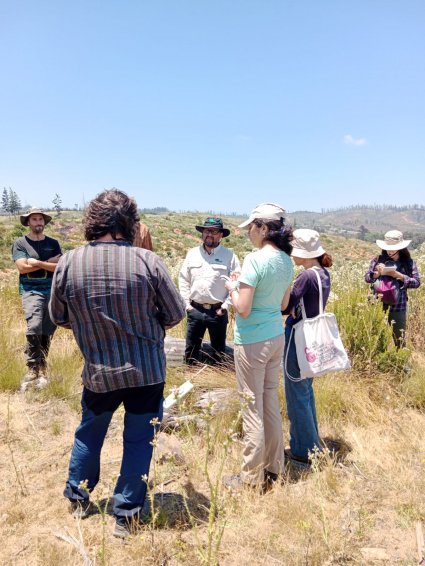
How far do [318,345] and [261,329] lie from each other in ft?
1.80

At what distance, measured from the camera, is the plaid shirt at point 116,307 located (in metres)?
2.20

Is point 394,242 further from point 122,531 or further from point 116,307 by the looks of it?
point 122,531

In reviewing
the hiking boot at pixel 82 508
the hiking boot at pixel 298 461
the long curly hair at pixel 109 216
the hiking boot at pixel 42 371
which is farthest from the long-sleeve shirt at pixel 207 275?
the hiking boot at pixel 82 508

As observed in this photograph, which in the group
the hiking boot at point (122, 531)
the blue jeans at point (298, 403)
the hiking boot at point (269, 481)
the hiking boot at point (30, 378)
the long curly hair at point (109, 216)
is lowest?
the hiking boot at point (269, 481)

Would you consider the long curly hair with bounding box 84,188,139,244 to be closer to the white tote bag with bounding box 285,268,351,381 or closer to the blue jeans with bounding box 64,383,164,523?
the blue jeans with bounding box 64,383,164,523

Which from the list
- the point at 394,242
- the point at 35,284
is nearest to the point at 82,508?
the point at 35,284

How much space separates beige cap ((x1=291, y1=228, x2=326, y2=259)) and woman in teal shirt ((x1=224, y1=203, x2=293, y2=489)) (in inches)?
9.2

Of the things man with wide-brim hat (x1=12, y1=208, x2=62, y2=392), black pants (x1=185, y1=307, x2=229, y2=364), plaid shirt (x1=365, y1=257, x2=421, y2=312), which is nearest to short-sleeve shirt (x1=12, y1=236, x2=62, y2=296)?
man with wide-brim hat (x1=12, y1=208, x2=62, y2=392)

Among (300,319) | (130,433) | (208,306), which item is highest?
(300,319)

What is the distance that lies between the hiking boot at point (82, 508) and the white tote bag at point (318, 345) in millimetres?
1678

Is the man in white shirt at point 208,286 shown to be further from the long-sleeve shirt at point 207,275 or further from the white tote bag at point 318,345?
the white tote bag at point 318,345

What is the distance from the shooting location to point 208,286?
4.42 m

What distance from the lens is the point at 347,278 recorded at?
262 inches

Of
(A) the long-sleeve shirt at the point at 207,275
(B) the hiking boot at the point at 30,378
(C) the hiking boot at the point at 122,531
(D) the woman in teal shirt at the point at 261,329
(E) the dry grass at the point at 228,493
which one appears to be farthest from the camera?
(A) the long-sleeve shirt at the point at 207,275
